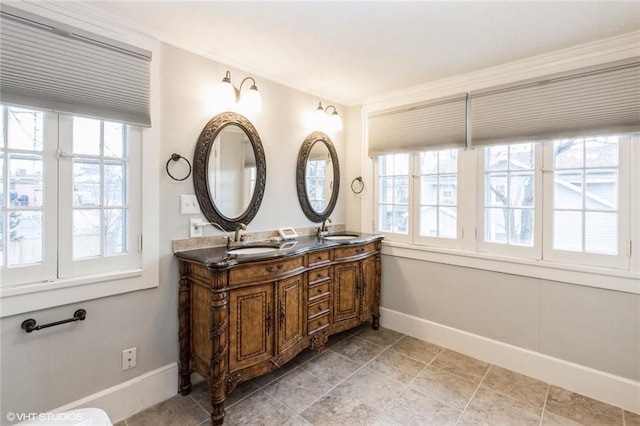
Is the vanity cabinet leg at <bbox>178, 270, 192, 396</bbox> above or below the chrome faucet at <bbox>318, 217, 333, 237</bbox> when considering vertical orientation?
below

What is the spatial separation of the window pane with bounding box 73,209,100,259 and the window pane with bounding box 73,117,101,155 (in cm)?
34

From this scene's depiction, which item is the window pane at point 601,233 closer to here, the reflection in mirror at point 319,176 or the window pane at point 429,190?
the window pane at point 429,190

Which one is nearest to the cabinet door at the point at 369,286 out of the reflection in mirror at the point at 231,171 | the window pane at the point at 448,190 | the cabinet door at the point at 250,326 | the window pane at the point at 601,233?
the window pane at the point at 448,190

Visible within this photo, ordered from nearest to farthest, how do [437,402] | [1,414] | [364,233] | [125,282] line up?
1. [1,414]
2. [125,282]
3. [437,402]
4. [364,233]

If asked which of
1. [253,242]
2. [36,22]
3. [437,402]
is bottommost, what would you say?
[437,402]

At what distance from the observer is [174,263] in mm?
2080

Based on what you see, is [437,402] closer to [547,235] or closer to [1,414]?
[547,235]

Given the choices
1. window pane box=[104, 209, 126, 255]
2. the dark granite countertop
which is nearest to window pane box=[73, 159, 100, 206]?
window pane box=[104, 209, 126, 255]

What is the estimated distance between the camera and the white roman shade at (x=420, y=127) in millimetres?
2635

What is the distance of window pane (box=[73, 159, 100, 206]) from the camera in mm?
1720

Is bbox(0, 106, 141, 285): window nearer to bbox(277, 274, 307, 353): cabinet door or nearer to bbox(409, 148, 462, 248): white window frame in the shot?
bbox(277, 274, 307, 353): cabinet door

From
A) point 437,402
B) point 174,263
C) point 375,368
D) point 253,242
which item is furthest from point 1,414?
point 437,402

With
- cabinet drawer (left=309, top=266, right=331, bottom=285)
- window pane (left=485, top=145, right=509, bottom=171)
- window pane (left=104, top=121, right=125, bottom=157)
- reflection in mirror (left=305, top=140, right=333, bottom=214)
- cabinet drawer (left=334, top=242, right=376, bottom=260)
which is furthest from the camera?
reflection in mirror (left=305, top=140, right=333, bottom=214)

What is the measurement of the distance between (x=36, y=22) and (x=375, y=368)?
2.92 meters
